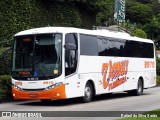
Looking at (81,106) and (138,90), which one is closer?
(81,106)

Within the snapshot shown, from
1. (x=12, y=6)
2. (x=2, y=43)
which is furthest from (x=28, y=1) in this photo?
(x=2, y=43)

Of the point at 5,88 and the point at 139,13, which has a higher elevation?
the point at 139,13

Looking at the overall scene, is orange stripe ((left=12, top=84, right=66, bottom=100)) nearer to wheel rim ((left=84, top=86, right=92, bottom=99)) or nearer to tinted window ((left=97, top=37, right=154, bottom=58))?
wheel rim ((left=84, top=86, right=92, bottom=99))

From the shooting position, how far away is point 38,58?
18281 mm

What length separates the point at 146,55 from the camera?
86.9 ft

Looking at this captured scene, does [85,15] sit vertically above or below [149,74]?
above

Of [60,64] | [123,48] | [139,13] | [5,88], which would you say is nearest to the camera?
[60,64]

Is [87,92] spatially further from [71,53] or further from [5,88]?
[5,88]

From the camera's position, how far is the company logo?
21547 millimetres

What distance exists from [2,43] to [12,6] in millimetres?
2661

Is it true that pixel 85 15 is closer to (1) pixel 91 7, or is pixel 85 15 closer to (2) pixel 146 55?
(1) pixel 91 7

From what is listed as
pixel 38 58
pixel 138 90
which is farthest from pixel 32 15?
pixel 38 58

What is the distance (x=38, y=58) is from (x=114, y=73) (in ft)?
17.9

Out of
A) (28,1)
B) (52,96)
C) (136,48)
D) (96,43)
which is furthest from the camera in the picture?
(28,1)
